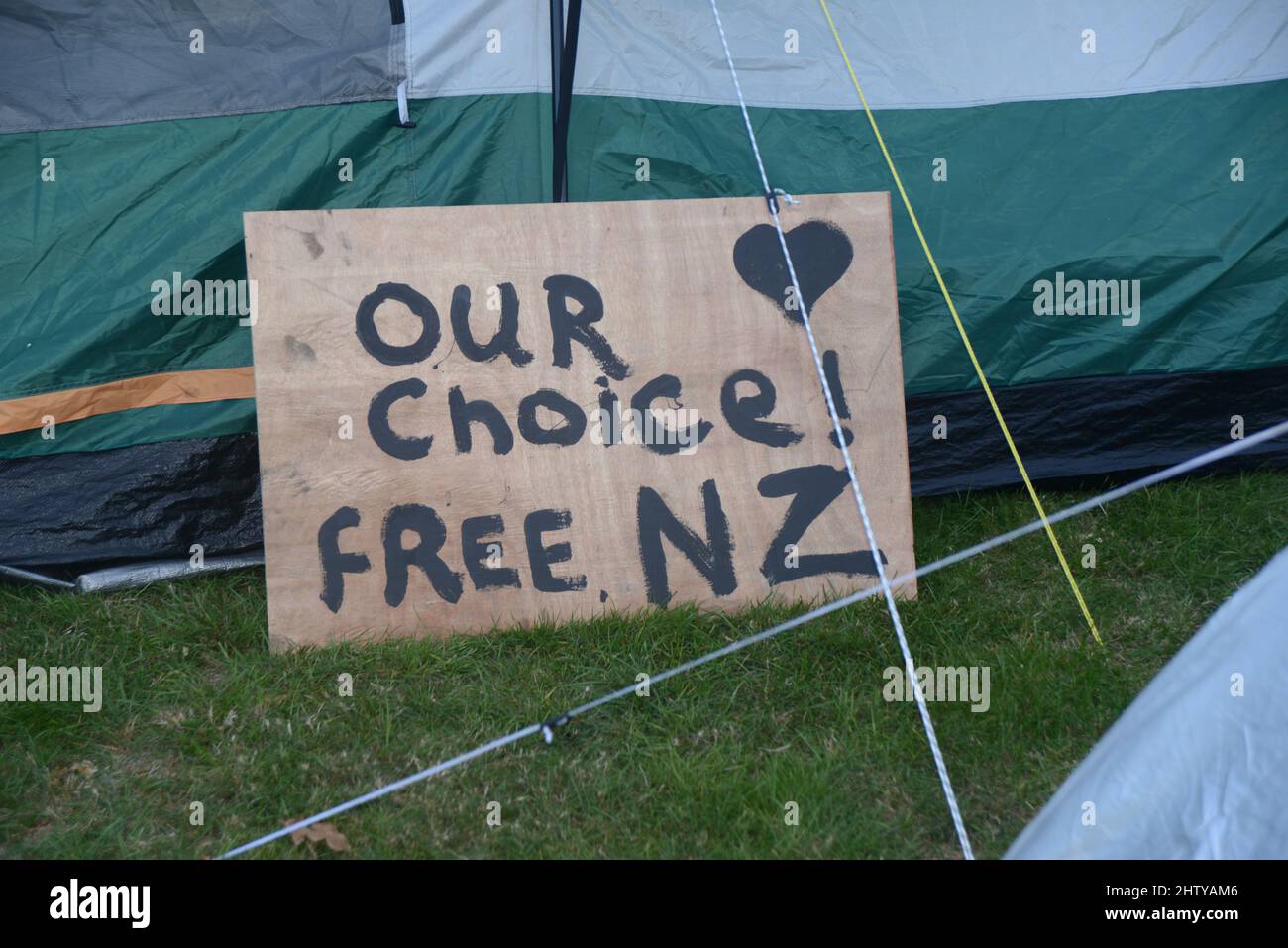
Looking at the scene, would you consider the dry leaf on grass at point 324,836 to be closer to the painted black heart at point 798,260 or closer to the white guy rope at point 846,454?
the white guy rope at point 846,454

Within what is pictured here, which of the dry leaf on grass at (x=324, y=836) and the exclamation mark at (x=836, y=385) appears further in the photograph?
the exclamation mark at (x=836, y=385)

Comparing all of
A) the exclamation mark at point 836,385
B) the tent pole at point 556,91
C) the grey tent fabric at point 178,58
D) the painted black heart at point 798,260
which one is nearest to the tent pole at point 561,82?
the tent pole at point 556,91

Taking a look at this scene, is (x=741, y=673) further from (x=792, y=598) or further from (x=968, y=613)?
(x=968, y=613)

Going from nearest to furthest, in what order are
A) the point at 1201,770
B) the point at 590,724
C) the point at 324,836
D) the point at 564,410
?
the point at 1201,770, the point at 324,836, the point at 590,724, the point at 564,410

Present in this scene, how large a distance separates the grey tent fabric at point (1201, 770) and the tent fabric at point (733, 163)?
5.29 ft

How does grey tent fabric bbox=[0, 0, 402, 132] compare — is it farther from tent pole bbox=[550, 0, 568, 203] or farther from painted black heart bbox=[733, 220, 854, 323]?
painted black heart bbox=[733, 220, 854, 323]

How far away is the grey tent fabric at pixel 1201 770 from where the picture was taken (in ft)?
4.05

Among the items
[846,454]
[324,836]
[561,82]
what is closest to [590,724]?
[324,836]

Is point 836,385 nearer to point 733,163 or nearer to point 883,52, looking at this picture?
point 733,163

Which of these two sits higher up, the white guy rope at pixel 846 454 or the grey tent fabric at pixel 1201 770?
the white guy rope at pixel 846 454

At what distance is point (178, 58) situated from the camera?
2.67 metres

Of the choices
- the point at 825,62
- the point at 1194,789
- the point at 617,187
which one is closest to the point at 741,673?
the point at 1194,789

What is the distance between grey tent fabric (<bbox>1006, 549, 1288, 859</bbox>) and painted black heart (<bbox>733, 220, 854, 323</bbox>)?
1.35 meters

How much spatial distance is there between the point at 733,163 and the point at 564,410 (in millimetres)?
892
